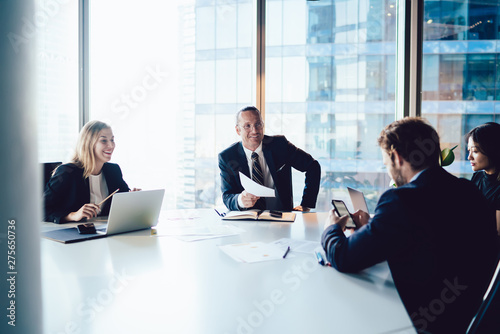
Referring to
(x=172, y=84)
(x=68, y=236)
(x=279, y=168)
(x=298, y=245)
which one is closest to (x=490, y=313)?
(x=298, y=245)

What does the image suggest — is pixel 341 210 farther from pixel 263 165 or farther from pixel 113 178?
pixel 113 178

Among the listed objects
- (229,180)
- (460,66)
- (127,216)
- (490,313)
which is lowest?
(490,313)

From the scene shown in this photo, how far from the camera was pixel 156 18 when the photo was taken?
396 centimetres

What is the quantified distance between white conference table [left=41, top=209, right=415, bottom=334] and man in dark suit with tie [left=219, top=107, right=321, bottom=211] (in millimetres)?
1240

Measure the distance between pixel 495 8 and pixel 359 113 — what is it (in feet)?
5.99

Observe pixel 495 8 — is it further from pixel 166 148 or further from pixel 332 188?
pixel 166 148

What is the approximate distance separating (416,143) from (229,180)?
169cm

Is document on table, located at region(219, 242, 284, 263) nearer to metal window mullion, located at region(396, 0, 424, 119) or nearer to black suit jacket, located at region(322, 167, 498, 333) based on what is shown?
black suit jacket, located at region(322, 167, 498, 333)

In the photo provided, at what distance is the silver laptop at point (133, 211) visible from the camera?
179 cm

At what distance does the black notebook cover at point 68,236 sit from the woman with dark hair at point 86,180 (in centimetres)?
22

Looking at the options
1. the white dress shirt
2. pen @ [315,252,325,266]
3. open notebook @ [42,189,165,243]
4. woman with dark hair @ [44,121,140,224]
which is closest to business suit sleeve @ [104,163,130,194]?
woman with dark hair @ [44,121,140,224]

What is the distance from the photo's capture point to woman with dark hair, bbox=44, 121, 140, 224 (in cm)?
221

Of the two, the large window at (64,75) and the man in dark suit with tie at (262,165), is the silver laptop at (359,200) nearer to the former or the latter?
the man in dark suit with tie at (262,165)

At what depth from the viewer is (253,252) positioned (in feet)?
5.15
